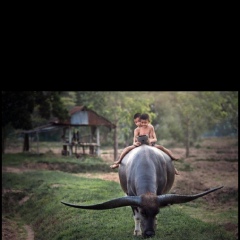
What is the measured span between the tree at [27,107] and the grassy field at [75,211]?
145cm

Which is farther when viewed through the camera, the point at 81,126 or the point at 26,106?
the point at 81,126

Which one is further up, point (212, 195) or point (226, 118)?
point (226, 118)

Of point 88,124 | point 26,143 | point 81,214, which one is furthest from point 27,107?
point 81,214

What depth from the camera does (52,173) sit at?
10953mm

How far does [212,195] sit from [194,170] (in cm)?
241

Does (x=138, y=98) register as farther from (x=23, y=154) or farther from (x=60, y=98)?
(x=23, y=154)

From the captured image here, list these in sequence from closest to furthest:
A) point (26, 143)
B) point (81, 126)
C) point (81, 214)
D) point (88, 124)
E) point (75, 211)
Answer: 1. point (81, 214)
2. point (75, 211)
3. point (88, 124)
4. point (81, 126)
5. point (26, 143)

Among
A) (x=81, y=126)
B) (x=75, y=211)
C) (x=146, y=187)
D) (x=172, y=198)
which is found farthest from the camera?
(x=81, y=126)

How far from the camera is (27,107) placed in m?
11.6

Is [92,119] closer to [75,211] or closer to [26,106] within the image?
[26,106]

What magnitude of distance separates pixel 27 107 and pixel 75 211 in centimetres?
565

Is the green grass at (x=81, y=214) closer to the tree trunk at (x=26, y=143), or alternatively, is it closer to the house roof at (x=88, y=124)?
the house roof at (x=88, y=124)
